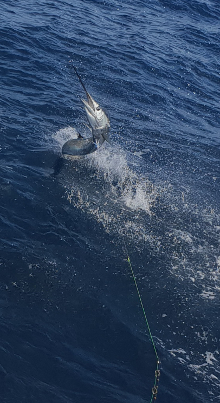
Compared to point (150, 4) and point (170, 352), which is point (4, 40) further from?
point (170, 352)

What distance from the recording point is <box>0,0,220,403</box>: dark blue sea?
383 inches

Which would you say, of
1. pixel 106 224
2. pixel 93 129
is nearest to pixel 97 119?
pixel 93 129

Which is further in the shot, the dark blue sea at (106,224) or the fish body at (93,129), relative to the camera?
the fish body at (93,129)

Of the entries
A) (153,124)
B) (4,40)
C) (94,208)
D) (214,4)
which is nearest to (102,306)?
(94,208)

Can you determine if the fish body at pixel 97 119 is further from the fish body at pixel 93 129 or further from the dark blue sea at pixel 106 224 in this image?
the dark blue sea at pixel 106 224

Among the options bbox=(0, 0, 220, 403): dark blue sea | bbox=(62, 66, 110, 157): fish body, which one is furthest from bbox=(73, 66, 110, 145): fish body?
bbox=(0, 0, 220, 403): dark blue sea

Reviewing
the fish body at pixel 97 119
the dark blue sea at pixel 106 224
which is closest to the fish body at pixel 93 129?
the fish body at pixel 97 119

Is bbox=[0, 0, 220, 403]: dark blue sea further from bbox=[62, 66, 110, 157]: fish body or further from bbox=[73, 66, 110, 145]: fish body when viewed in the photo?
bbox=[73, 66, 110, 145]: fish body

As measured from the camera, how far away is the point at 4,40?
896 inches

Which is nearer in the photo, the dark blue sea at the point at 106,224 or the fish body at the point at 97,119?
the dark blue sea at the point at 106,224

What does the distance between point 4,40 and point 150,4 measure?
15.8 meters

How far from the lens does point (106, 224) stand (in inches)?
534

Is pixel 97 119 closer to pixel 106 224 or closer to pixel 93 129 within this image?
pixel 93 129

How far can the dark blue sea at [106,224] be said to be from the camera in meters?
9.72
